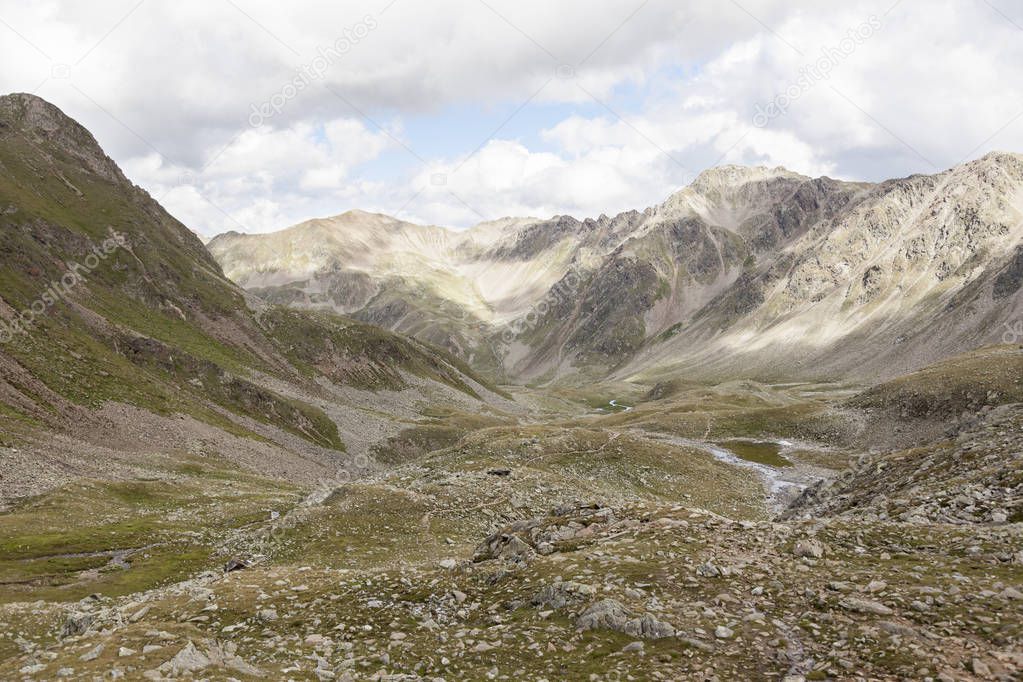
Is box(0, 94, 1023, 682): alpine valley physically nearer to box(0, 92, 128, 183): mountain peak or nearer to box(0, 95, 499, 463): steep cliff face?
box(0, 95, 499, 463): steep cliff face

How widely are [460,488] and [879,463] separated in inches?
1147

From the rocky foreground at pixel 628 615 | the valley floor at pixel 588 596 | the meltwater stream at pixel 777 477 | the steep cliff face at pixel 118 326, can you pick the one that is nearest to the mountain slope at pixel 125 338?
the steep cliff face at pixel 118 326

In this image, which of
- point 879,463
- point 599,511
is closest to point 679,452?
point 879,463

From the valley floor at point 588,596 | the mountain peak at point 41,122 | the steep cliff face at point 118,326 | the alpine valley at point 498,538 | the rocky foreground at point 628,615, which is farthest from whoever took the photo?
the mountain peak at point 41,122

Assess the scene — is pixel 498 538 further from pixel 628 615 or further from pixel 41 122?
pixel 41 122

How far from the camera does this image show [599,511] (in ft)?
93.0

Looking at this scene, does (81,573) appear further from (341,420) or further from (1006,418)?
(341,420)

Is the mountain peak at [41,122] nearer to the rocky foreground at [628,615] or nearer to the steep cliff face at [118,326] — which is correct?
the steep cliff face at [118,326]

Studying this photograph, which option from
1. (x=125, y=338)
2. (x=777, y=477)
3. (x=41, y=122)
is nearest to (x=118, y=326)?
(x=125, y=338)

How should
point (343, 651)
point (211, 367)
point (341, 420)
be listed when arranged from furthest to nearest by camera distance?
point (341, 420) < point (211, 367) < point (343, 651)

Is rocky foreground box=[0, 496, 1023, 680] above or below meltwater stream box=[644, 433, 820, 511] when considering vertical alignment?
above

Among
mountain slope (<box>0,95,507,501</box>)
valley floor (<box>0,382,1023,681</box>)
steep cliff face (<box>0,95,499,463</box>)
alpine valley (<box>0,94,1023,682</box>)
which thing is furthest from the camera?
steep cliff face (<box>0,95,499,463</box>)

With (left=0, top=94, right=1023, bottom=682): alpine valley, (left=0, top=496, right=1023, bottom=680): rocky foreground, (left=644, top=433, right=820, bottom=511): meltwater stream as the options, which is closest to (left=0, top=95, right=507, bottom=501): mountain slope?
(left=0, top=94, right=1023, bottom=682): alpine valley

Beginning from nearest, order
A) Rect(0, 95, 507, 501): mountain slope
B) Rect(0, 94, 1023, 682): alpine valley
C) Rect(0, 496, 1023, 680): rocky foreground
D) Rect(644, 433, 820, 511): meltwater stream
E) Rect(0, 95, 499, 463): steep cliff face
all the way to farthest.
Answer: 1. Rect(0, 496, 1023, 680): rocky foreground
2. Rect(0, 94, 1023, 682): alpine valley
3. Rect(644, 433, 820, 511): meltwater stream
4. Rect(0, 95, 507, 501): mountain slope
5. Rect(0, 95, 499, 463): steep cliff face
